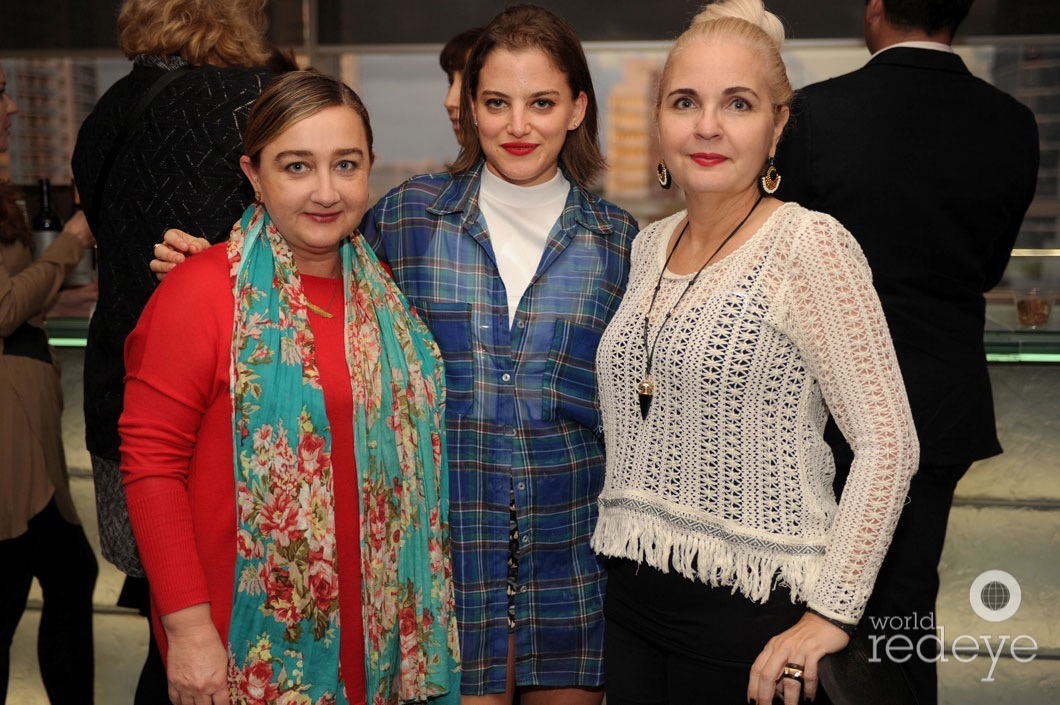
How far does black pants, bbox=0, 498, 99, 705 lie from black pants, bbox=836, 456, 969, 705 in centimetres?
195

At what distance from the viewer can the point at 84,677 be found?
287cm

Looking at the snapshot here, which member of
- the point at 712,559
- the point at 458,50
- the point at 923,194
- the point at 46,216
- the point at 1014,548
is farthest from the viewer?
the point at 46,216

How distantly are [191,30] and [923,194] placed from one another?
144 centimetres

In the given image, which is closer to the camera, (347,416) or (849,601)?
(849,601)

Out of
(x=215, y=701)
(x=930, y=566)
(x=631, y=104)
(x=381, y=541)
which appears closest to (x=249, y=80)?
(x=381, y=541)

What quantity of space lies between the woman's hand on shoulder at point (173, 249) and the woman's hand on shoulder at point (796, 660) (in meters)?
1.13

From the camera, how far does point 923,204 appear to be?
222 cm

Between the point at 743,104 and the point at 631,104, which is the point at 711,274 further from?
the point at 631,104

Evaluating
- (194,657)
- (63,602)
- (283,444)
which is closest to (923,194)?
(283,444)

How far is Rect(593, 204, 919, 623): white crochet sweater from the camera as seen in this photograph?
159 cm

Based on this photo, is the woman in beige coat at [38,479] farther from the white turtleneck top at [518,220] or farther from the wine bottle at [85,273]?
the white turtleneck top at [518,220]

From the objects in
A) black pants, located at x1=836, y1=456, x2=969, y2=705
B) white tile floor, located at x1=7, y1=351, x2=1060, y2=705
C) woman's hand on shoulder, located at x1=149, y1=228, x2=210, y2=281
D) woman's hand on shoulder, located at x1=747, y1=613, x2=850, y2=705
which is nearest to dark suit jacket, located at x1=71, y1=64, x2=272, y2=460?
woman's hand on shoulder, located at x1=149, y1=228, x2=210, y2=281

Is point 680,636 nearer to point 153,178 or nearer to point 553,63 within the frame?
point 553,63

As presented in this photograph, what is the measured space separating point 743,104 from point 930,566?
1.12 m
